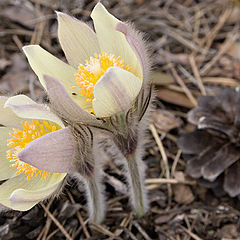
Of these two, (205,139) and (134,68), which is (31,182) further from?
(205,139)

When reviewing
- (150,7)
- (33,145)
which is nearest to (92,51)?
(33,145)

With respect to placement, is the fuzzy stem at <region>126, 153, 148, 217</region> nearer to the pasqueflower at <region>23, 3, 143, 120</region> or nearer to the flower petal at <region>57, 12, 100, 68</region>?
the pasqueflower at <region>23, 3, 143, 120</region>

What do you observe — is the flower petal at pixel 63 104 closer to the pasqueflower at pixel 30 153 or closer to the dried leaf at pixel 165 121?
the pasqueflower at pixel 30 153

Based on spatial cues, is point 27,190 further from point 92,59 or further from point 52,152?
point 92,59

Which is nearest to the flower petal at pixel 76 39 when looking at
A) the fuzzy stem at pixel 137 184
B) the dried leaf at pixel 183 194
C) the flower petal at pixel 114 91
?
the flower petal at pixel 114 91

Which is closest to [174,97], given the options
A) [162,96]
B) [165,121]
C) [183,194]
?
[162,96]
